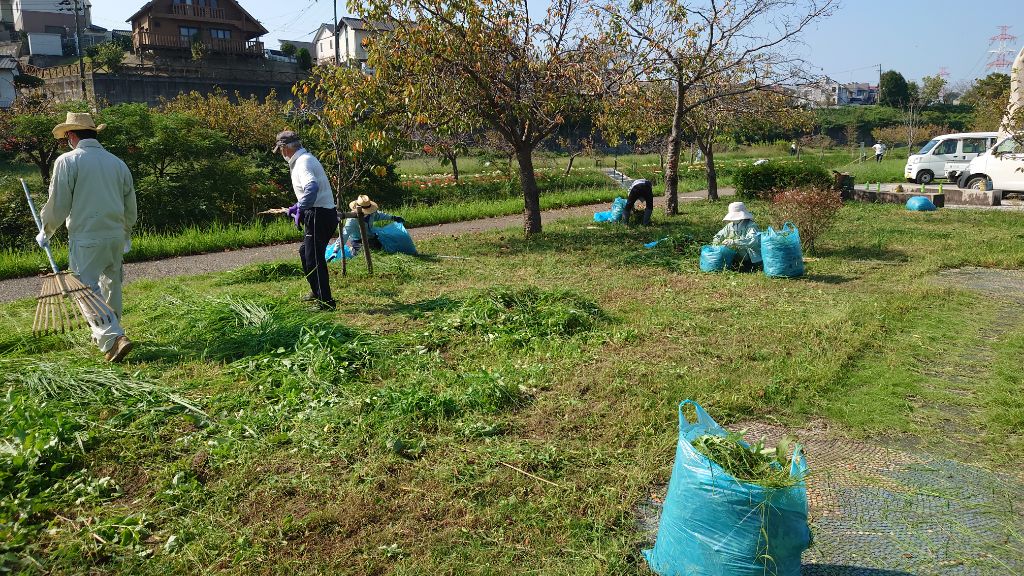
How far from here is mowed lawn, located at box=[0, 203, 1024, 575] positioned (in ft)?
10.0

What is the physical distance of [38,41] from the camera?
4706 cm

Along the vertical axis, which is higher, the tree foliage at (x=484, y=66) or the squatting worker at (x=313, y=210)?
the tree foliage at (x=484, y=66)

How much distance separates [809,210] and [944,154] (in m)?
15.6

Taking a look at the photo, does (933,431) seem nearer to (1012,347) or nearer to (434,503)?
(1012,347)

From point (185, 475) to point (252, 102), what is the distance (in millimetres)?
17595

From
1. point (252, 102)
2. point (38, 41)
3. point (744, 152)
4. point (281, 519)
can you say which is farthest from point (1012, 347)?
point (38, 41)

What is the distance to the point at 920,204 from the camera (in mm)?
15125

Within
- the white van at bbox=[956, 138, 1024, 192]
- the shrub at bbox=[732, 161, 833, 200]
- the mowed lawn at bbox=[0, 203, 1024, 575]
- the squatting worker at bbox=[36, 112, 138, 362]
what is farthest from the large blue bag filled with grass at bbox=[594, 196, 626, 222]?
the white van at bbox=[956, 138, 1024, 192]

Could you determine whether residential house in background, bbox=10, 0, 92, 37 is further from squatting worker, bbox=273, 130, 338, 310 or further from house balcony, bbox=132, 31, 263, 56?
squatting worker, bbox=273, 130, 338, 310

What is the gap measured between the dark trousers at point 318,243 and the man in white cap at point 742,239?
4.70 m

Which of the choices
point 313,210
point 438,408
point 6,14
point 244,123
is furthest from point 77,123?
point 6,14

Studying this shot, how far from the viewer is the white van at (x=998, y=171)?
17000mm

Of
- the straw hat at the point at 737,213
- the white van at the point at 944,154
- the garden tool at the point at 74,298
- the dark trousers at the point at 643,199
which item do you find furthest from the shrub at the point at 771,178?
the garden tool at the point at 74,298

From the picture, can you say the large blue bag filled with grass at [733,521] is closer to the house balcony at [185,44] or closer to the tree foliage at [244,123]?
the tree foliage at [244,123]
